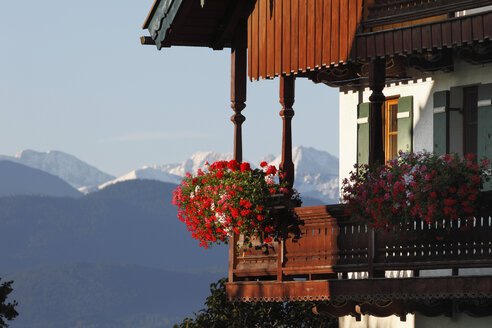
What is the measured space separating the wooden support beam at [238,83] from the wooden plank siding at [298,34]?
838 millimetres

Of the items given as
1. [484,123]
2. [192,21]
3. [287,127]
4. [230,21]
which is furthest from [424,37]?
[192,21]

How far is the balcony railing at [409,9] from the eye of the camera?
57.6 feet

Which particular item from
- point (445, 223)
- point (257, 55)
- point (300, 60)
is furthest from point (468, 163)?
point (257, 55)

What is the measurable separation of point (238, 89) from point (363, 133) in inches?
112

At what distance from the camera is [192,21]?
23.1m

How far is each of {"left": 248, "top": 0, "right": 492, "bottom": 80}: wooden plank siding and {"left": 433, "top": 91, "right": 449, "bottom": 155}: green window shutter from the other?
2.73 meters

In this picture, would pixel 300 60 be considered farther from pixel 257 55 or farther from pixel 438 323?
pixel 438 323

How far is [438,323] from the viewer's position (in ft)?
71.4

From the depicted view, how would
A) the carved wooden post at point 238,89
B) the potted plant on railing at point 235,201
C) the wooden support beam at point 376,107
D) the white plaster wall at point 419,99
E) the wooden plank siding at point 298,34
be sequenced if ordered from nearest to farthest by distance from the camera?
the wooden support beam at point 376,107, the wooden plank siding at point 298,34, the potted plant on railing at point 235,201, the white plaster wall at point 419,99, the carved wooden post at point 238,89

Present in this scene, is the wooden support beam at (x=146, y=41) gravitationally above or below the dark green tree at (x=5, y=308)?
above

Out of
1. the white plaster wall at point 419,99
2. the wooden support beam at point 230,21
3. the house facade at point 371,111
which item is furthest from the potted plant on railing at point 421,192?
the wooden support beam at point 230,21

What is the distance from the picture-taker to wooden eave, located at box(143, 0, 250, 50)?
2242 cm

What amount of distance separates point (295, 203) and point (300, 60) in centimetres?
265

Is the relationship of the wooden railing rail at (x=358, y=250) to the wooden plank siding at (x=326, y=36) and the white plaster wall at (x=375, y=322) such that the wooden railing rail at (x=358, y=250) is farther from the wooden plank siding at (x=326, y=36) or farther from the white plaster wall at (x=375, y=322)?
the wooden plank siding at (x=326, y=36)
